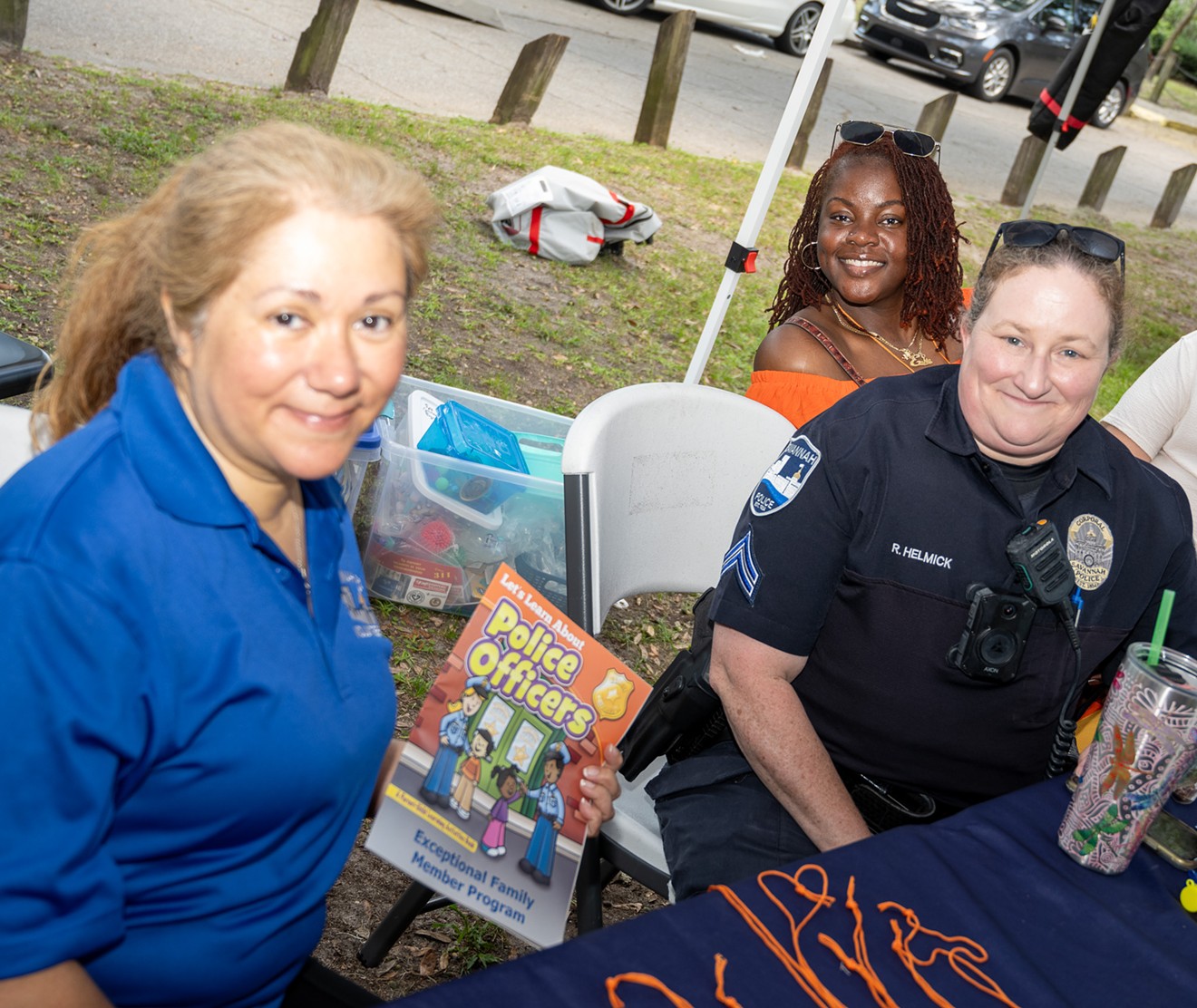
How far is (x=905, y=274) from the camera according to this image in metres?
A: 3.38

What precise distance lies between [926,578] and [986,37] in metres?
14.7

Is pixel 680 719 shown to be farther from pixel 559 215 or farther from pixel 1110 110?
pixel 1110 110

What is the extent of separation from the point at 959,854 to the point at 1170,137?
19241 millimetres

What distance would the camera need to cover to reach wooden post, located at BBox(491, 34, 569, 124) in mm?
8250

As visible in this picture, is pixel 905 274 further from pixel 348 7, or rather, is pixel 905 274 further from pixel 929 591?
pixel 348 7

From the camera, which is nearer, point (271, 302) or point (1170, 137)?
point (271, 302)

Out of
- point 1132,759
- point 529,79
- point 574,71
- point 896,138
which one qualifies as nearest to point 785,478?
point 1132,759

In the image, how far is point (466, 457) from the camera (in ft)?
11.0

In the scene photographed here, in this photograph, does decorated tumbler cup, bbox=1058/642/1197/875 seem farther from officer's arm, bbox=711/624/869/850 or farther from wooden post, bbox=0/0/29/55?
wooden post, bbox=0/0/29/55

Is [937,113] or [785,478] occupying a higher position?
[785,478]

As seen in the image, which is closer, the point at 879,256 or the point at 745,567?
the point at 745,567

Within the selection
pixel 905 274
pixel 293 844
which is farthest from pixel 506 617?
pixel 905 274

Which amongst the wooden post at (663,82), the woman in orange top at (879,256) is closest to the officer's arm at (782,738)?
the woman in orange top at (879,256)

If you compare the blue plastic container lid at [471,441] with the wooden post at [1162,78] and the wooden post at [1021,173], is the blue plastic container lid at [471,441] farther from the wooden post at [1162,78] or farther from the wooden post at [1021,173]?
the wooden post at [1162,78]
